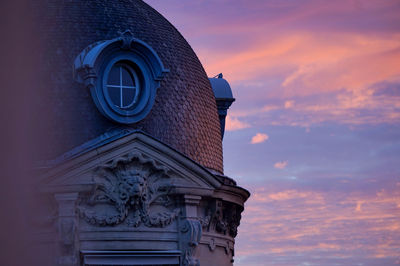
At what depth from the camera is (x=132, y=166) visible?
103 feet

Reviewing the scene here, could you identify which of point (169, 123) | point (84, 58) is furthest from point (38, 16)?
point (169, 123)

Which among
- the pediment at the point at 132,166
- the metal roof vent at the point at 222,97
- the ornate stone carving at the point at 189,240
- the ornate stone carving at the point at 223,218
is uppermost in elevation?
the metal roof vent at the point at 222,97

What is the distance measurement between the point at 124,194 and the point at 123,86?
3.18 meters

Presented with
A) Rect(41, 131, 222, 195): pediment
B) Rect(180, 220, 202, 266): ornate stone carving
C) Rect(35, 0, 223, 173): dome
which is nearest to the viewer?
Rect(41, 131, 222, 195): pediment

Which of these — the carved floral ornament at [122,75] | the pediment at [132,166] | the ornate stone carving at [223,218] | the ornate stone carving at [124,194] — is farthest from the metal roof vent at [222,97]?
the ornate stone carving at [124,194]

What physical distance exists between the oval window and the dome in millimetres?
568

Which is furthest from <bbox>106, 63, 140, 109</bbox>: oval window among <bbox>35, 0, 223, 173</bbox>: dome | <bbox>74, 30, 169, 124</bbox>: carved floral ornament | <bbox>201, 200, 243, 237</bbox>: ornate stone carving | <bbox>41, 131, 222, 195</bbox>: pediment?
<bbox>201, 200, 243, 237</bbox>: ornate stone carving

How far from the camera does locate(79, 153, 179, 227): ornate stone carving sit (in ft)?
102

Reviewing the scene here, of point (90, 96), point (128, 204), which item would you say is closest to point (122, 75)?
point (90, 96)

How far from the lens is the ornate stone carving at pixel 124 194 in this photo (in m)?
31.2

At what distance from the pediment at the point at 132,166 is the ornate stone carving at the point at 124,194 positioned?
2 centimetres

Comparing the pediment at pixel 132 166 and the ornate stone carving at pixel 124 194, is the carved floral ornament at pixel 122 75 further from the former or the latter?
the ornate stone carving at pixel 124 194

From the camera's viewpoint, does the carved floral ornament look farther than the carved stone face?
Yes

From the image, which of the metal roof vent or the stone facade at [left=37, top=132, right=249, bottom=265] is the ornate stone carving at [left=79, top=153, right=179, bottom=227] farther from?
the metal roof vent
